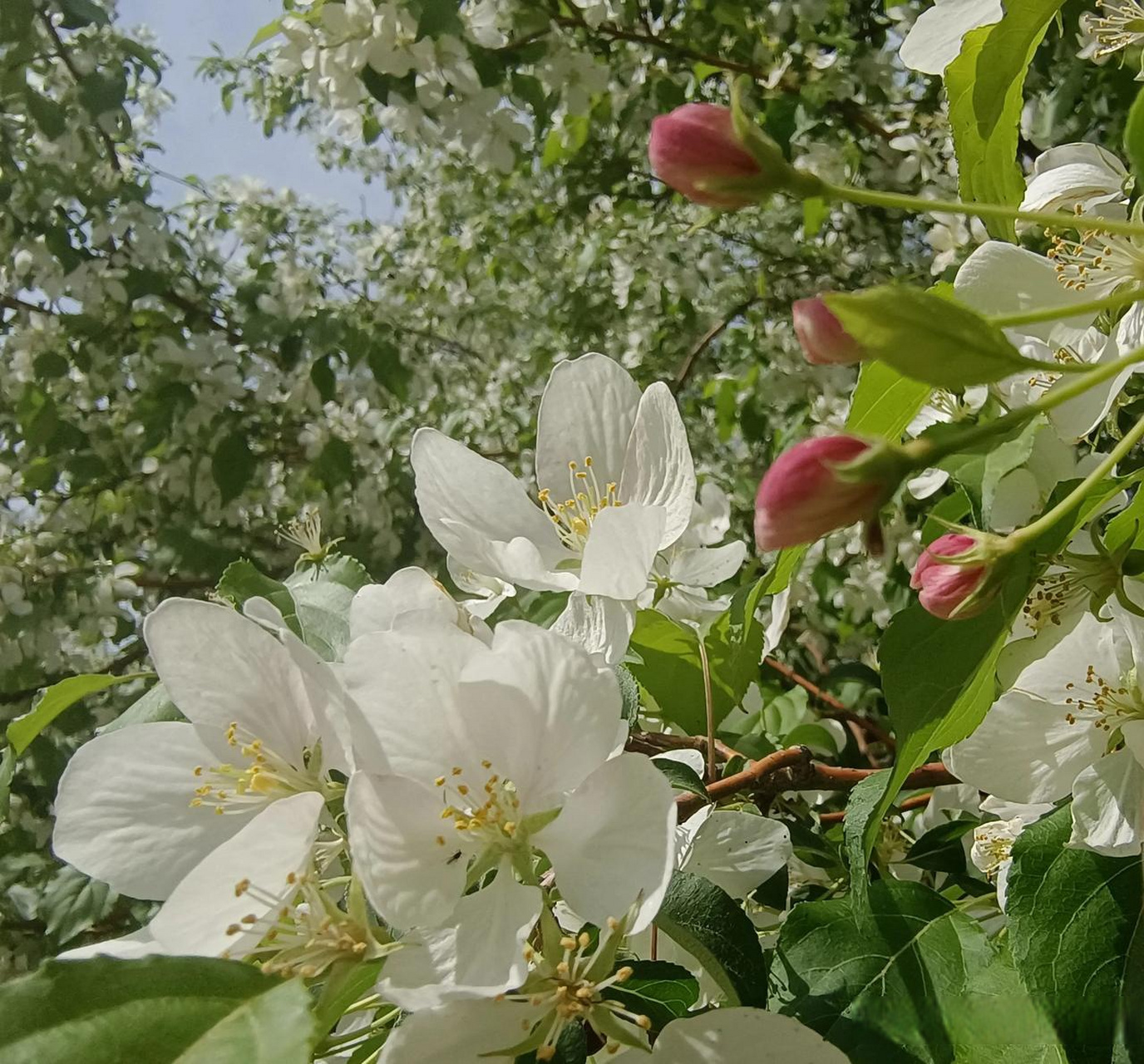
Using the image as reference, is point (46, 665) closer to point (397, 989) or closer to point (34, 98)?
point (34, 98)

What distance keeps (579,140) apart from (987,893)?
250 cm

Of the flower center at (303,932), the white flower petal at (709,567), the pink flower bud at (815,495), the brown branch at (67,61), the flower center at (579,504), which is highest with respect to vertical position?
the brown branch at (67,61)

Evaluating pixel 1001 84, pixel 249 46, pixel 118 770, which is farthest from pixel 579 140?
pixel 118 770

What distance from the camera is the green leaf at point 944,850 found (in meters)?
0.79

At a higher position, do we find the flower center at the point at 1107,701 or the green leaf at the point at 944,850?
the flower center at the point at 1107,701

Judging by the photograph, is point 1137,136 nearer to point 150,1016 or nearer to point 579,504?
point 579,504

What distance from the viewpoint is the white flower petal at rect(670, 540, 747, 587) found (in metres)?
0.83

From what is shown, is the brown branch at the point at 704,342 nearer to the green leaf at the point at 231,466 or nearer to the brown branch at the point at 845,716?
the green leaf at the point at 231,466

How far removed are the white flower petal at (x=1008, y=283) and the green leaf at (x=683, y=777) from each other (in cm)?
33

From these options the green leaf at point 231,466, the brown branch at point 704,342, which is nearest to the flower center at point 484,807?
the brown branch at point 704,342

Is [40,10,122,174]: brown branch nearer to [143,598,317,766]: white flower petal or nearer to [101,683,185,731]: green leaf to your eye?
[101,683,185,731]: green leaf

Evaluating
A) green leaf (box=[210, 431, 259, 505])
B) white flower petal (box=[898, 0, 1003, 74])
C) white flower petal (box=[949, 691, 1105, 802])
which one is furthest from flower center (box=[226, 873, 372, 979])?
green leaf (box=[210, 431, 259, 505])

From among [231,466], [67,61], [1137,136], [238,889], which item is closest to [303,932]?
[238,889]

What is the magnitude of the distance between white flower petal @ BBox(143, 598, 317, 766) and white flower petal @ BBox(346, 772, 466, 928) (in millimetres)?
100
